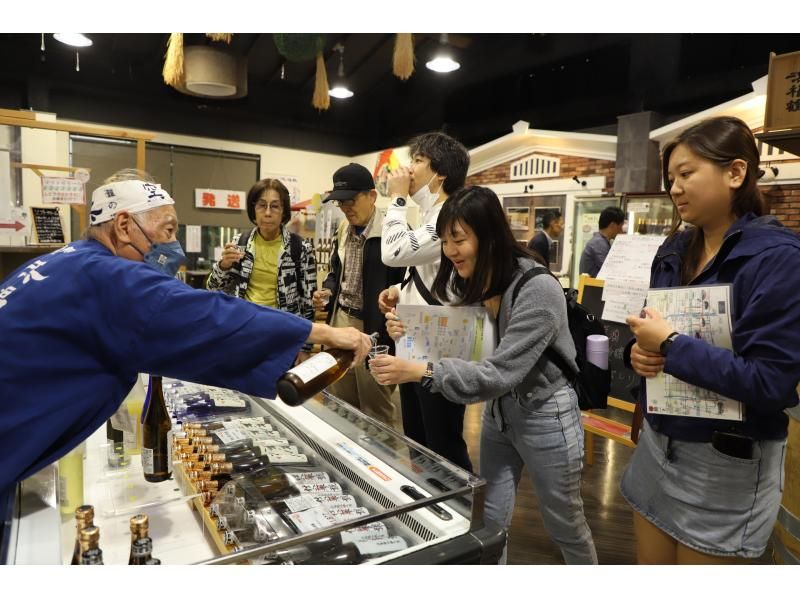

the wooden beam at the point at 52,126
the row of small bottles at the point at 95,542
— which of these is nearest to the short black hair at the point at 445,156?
the row of small bottles at the point at 95,542

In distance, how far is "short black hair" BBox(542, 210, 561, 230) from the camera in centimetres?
692

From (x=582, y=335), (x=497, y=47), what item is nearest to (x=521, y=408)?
(x=582, y=335)

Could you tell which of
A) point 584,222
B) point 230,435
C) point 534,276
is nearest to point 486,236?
point 534,276

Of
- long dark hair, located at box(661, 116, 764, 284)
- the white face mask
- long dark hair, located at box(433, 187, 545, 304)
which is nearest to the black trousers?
long dark hair, located at box(433, 187, 545, 304)

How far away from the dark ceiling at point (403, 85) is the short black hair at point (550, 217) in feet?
3.60

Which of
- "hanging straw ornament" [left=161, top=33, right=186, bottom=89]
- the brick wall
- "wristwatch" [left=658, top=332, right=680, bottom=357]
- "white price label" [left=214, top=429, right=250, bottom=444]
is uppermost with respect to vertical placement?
"hanging straw ornament" [left=161, top=33, right=186, bottom=89]

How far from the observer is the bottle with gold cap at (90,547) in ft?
2.94

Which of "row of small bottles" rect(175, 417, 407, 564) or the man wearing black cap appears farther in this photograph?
the man wearing black cap

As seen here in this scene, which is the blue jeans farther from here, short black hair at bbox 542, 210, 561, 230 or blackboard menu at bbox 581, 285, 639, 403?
short black hair at bbox 542, 210, 561, 230

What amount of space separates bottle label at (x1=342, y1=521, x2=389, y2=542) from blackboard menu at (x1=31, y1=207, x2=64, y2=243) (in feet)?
15.2

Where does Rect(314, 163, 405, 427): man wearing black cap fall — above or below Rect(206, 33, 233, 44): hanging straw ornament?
below

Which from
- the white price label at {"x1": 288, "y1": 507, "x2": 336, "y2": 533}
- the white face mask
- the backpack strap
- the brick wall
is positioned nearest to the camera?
the white price label at {"x1": 288, "y1": 507, "x2": 336, "y2": 533}

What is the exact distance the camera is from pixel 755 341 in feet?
3.64

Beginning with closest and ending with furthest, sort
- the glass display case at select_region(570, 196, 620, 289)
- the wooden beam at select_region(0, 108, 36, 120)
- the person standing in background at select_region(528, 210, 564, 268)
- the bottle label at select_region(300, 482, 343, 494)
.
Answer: the bottle label at select_region(300, 482, 343, 494), the wooden beam at select_region(0, 108, 36, 120), the person standing in background at select_region(528, 210, 564, 268), the glass display case at select_region(570, 196, 620, 289)
